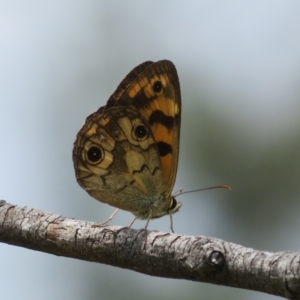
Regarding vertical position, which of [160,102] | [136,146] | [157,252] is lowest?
[157,252]

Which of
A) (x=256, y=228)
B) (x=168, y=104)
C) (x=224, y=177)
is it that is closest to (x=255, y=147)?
(x=224, y=177)

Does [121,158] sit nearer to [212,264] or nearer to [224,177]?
[212,264]

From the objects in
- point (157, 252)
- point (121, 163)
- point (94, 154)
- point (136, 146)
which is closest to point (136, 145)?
point (136, 146)

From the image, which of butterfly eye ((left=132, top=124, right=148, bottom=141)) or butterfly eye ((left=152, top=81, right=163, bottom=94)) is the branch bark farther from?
butterfly eye ((left=152, top=81, right=163, bottom=94))

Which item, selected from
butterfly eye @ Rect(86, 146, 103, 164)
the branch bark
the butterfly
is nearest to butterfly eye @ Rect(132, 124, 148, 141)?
the butterfly

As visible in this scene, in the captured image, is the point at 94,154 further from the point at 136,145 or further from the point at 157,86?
the point at 157,86

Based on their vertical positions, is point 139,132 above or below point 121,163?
above

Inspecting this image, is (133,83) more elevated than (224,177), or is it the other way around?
(133,83)

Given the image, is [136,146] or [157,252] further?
[136,146]
